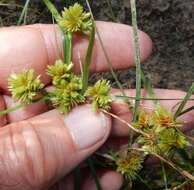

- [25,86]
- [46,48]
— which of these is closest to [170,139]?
[25,86]

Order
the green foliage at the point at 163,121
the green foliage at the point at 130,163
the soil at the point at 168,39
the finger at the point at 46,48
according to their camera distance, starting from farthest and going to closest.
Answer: the soil at the point at 168,39
the finger at the point at 46,48
the green foliage at the point at 130,163
the green foliage at the point at 163,121

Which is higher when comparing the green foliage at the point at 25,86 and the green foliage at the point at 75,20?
the green foliage at the point at 75,20

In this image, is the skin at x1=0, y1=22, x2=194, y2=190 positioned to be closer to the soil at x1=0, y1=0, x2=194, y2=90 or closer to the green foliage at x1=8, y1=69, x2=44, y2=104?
the green foliage at x1=8, y1=69, x2=44, y2=104

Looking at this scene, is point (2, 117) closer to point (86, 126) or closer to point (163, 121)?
point (86, 126)

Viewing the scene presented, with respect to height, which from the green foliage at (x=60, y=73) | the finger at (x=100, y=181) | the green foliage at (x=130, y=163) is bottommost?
the finger at (x=100, y=181)

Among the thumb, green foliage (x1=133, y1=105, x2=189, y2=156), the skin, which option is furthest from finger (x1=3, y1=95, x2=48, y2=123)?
green foliage (x1=133, y1=105, x2=189, y2=156)

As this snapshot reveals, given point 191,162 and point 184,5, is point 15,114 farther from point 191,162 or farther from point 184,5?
point 184,5

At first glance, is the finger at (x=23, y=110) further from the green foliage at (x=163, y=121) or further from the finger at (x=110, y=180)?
the green foliage at (x=163, y=121)

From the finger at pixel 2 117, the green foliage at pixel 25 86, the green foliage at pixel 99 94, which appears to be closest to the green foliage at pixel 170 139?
the green foliage at pixel 99 94
